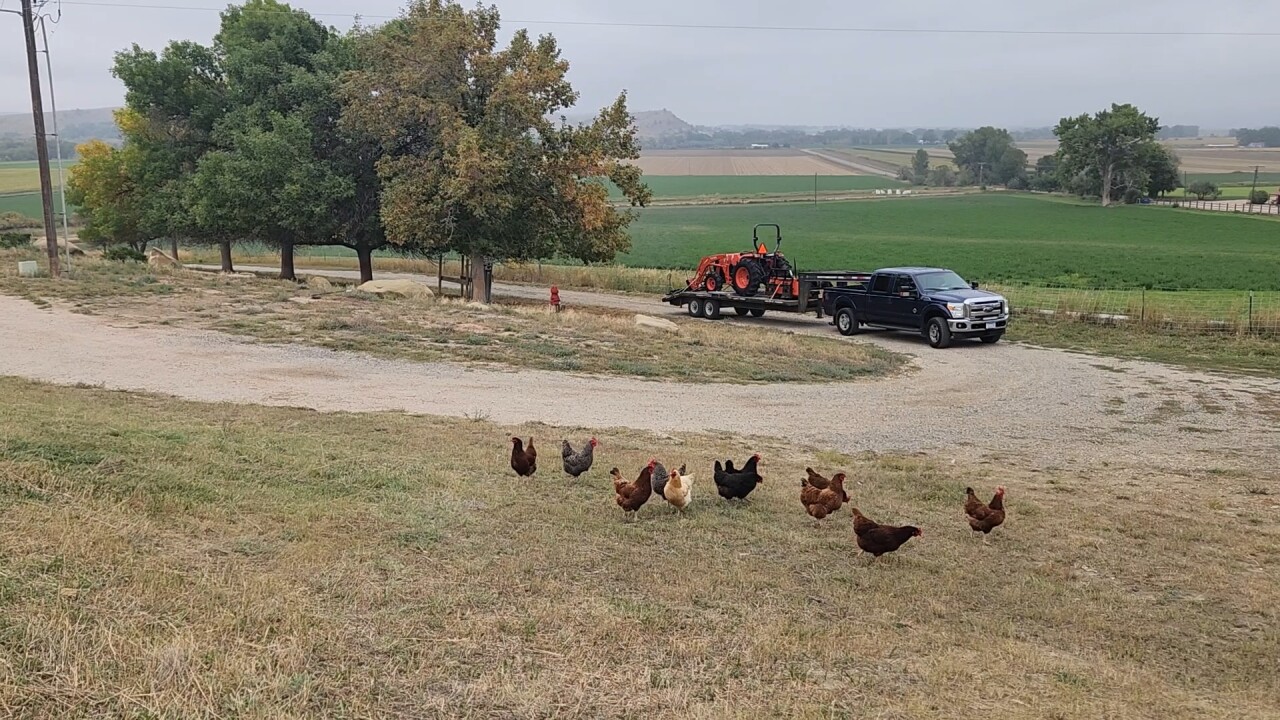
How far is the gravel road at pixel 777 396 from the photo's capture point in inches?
532

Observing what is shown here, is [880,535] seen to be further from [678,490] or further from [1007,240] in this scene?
[1007,240]

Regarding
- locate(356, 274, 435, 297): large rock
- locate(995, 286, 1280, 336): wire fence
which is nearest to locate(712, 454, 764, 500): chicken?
locate(995, 286, 1280, 336): wire fence

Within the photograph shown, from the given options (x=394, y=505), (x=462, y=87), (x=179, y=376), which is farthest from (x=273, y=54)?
(x=394, y=505)

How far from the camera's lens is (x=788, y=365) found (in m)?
19.9

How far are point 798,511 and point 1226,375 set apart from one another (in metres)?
15.3

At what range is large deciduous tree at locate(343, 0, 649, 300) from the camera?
29.8 m

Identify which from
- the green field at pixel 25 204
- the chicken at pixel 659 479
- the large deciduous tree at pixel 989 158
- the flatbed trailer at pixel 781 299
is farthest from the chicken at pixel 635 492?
the large deciduous tree at pixel 989 158

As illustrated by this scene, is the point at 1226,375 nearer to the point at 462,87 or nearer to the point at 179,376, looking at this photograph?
the point at 179,376

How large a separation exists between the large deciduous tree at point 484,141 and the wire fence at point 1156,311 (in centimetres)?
1379

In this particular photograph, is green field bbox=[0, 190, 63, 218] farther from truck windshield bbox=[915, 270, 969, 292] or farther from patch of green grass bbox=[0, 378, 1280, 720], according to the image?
patch of green grass bbox=[0, 378, 1280, 720]

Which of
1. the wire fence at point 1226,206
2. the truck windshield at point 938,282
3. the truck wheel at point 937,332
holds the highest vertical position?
the wire fence at point 1226,206

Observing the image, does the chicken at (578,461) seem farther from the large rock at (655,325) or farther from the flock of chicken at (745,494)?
the large rock at (655,325)

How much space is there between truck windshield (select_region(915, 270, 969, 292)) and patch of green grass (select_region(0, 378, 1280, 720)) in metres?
14.9

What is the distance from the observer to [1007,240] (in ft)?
221
